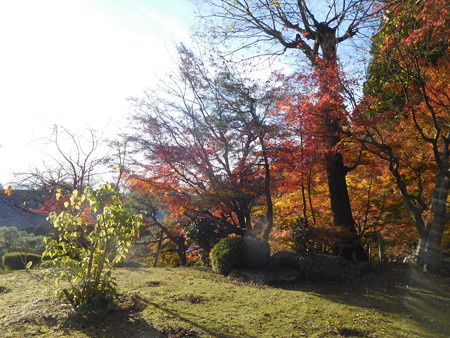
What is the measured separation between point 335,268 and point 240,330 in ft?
12.3

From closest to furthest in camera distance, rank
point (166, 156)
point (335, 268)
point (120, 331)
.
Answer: point (120, 331), point (335, 268), point (166, 156)

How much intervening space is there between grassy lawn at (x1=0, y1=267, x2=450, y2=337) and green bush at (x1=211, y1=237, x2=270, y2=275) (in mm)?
1189

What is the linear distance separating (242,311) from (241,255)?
3287 mm

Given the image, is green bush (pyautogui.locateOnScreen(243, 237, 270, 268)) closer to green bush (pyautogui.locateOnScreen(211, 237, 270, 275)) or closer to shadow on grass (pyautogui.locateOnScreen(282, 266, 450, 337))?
green bush (pyautogui.locateOnScreen(211, 237, 270, 275))

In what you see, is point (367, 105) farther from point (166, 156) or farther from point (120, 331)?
point (120, 331)

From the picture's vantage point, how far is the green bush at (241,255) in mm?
7609

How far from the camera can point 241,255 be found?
7680 millimetres

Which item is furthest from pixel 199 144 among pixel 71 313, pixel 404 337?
pixel 404 337

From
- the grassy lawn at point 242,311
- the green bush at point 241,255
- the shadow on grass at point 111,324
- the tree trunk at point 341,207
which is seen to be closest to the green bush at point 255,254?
the green bush at point 241,255

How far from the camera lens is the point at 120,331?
356cm

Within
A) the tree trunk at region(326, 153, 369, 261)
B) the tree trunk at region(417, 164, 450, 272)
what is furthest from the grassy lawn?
the tree trunk at region(326, 153, 369, 261)

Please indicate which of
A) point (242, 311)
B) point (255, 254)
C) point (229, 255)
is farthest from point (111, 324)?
point (255, 254)

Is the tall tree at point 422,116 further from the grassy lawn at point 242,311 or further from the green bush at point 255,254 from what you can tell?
the green bush at point 255,254

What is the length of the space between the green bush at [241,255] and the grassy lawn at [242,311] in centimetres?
119
